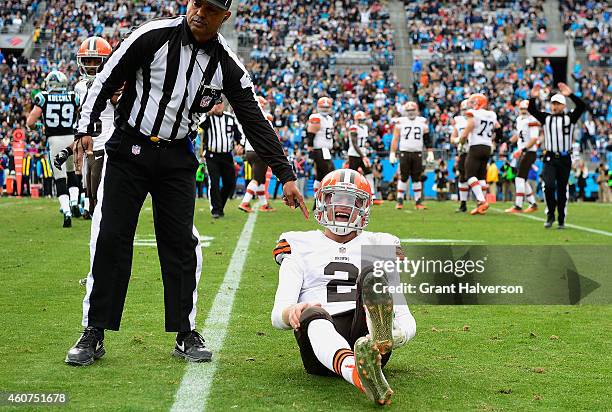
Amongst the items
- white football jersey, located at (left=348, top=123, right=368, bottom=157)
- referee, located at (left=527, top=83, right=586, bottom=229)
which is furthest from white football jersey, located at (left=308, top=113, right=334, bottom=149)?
referee, located at (left=527, top=83, right=586, bottom=229)

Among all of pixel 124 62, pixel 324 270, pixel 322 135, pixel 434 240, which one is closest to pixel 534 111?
pixel 434 240

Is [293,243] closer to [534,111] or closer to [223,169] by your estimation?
[534,111]

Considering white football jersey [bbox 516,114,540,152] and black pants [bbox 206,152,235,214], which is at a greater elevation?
white football jersey [bbox 516,114,540,152]

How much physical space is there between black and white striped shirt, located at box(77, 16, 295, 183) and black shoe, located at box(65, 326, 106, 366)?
3.17 feet

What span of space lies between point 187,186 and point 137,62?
674 mm

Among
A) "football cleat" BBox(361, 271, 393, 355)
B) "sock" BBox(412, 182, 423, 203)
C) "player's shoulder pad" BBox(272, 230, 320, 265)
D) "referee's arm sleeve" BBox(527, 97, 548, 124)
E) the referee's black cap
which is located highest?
the referee's black cap

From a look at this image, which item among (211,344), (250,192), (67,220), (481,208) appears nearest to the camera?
(211,344)

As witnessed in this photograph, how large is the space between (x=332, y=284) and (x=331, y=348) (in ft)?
1.84

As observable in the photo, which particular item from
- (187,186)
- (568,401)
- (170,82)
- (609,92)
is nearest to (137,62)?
(170,82)

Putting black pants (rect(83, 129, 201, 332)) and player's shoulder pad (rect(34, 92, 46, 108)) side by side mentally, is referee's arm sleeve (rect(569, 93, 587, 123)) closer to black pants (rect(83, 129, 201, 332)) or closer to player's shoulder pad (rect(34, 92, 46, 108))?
player's shoulder pad (rect(34, 92, 46, 108))

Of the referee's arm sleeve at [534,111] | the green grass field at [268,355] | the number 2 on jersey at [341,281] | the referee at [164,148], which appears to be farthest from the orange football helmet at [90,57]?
the referee's arm sleeve at [534,111]

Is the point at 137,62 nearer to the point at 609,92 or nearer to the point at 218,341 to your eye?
the point at 218,341

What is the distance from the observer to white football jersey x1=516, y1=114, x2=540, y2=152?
16.8 metres

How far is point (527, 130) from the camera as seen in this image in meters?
17.4
